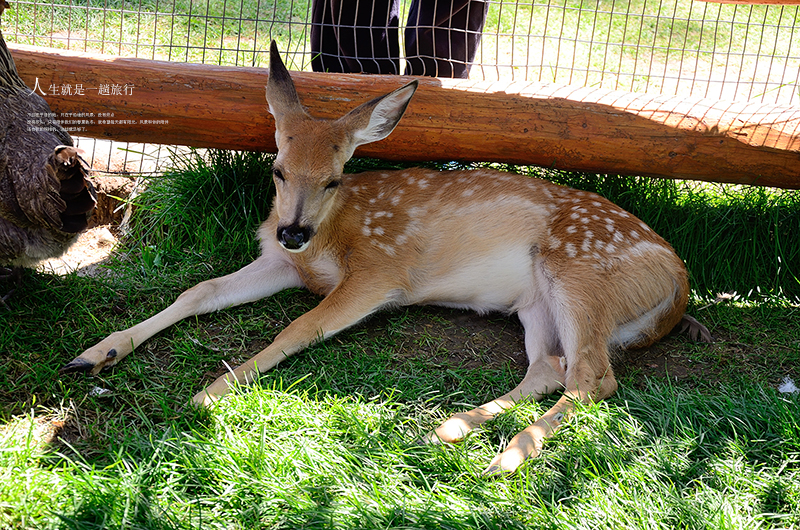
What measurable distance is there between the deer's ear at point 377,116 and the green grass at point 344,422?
0.99 metres

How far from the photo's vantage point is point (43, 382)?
2.90m

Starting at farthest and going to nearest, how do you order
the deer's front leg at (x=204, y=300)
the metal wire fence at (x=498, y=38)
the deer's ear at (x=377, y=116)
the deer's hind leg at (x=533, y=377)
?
the metal wire fence at (x=498, y=38) → the deer's ear at (x=377, y=116) → the deer's front leg at (x=204, y=300) → the deer's hind leg at (x=533, y=377)

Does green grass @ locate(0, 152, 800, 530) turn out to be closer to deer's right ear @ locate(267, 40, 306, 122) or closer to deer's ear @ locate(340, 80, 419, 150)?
deer's right ear @ locate(267, 40, 306, 122)

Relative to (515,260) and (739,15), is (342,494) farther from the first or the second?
(739,15)

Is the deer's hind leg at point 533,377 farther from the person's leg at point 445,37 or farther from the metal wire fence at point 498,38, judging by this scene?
the metal wire fence at point 498,38

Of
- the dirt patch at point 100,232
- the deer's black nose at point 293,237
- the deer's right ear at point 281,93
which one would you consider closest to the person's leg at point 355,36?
the deer's right ear at point 281,93

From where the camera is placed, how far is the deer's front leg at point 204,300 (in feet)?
9.97

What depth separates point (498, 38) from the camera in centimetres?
567

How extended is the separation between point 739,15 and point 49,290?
25.5ft

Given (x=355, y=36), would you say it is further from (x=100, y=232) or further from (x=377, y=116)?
(x=100, y=232)

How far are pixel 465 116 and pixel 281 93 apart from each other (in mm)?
1098

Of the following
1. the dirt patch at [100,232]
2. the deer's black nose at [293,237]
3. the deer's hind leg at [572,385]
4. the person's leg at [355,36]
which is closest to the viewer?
the deer's hind leg at [572,385]

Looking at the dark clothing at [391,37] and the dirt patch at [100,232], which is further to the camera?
the dark clothing at [391,37]

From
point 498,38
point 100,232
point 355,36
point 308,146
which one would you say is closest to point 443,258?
point 308,146
